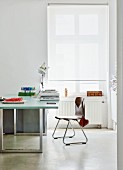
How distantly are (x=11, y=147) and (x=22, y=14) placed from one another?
3.25 meters

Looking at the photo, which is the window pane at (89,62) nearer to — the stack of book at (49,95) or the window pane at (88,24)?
the window pane at (88,24)

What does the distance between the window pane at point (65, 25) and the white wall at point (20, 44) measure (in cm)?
33

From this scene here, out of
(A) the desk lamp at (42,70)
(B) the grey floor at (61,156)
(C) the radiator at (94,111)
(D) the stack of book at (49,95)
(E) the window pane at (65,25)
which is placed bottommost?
(B) the grey floor at (61,156)

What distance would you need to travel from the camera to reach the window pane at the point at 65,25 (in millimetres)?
7270

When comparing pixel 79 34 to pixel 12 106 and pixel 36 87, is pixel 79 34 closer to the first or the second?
pixel 36 87

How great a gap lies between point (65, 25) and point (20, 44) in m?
1.09

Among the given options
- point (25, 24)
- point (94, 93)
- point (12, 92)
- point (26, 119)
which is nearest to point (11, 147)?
point (26, 119)

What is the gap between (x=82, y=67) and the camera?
23.7ft

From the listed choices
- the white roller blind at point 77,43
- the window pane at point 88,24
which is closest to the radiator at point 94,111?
the white roller blind at point 77,43

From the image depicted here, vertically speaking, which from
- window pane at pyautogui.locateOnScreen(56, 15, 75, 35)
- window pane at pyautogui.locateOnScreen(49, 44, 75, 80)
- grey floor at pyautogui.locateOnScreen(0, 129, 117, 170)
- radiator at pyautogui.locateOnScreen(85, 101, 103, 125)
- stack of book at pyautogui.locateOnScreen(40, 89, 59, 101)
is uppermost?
window pane at pyautogui.locateOnScreen(56, 15, 75, 35)

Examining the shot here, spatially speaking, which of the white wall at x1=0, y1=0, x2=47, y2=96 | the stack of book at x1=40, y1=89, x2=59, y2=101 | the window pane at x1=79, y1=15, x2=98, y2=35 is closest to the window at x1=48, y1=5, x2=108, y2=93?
the window pane at x1=79, y1=15, x2=98, y2=35

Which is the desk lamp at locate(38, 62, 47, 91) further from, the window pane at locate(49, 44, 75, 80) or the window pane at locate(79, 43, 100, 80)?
the window pane at locate(79, 43, 100, 80)

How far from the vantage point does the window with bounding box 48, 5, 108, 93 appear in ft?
23.7

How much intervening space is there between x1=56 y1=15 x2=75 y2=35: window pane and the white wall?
0.33m
